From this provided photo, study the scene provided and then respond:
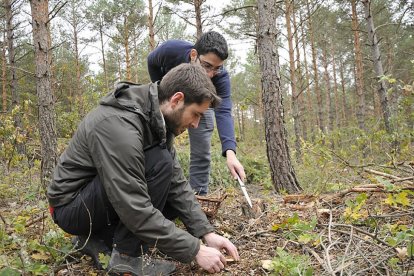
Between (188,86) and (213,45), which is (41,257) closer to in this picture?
(188,86)

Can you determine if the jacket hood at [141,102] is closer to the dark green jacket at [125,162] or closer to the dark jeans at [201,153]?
the dark green jacket at [125,162]

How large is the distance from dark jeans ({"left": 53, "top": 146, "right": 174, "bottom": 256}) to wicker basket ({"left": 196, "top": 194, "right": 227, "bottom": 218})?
715 millimetres

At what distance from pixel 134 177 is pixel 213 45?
4.79 feet

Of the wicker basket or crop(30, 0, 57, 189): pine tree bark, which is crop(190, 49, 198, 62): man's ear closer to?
the wicker basket

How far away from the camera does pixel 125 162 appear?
1688mm

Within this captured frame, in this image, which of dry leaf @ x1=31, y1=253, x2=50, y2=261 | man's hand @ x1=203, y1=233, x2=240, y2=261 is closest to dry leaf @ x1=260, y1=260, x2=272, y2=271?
man's hand @ x1=203, y1=233, x2=240, y2=261

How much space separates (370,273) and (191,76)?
57.4 inches

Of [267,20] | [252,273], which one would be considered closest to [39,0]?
[267,20]

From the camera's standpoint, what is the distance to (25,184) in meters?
5.72

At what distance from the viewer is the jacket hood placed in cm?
185

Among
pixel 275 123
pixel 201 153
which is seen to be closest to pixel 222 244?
pixel 201 153

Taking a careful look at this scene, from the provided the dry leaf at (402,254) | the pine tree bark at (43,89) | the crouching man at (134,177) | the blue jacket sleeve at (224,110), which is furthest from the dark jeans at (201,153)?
the pine tree bark at (43,89)

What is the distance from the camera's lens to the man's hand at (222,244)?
2039 mm

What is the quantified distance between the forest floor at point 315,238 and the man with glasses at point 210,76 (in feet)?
1.45
